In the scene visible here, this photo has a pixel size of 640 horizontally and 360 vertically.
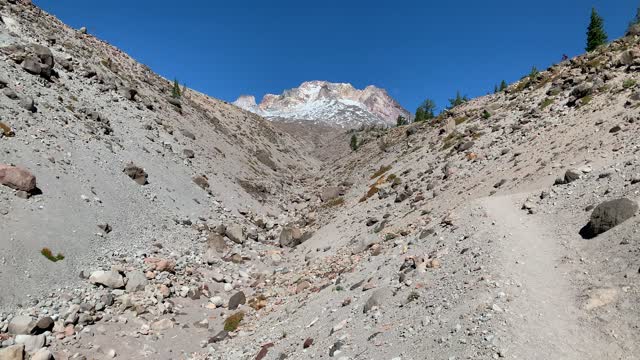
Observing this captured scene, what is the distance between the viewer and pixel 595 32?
6272cm

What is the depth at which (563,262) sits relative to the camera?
50.5 ft

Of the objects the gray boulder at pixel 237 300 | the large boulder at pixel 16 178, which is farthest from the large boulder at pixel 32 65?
the gray boulder at pixel 237 300

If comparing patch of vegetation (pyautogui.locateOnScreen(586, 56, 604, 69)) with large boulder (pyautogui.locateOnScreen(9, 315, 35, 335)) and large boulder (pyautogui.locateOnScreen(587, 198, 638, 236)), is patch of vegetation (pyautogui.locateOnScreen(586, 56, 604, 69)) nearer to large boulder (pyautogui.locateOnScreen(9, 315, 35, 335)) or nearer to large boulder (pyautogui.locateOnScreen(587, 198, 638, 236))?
large boulder (pyautogui.locateOnScreen(587, 198, 638, 236))

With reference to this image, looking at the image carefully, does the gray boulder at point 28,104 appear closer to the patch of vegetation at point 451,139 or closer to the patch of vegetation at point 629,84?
the patch of vegetation at point 451,139

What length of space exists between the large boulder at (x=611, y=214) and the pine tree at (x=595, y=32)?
192 feet

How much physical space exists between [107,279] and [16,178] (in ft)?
31.4

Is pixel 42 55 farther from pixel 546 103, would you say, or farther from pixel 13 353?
pixel 546 103

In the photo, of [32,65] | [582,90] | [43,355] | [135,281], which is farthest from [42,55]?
[582,90]

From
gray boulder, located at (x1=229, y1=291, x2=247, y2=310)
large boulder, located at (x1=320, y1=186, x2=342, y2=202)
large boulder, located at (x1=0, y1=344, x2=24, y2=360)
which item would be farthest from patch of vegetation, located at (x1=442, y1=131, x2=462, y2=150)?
large boulder, located at (x1=0, y1=344, x2=24, y2=360)

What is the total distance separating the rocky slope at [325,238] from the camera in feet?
45.3

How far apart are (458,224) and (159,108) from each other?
54.5m

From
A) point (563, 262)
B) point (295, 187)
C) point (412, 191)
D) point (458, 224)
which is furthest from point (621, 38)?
point (295, 187)

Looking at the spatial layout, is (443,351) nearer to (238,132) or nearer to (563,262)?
(563,262)

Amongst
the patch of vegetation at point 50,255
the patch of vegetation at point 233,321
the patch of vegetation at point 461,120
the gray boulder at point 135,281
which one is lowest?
the patch of vegetation at point 233,321
